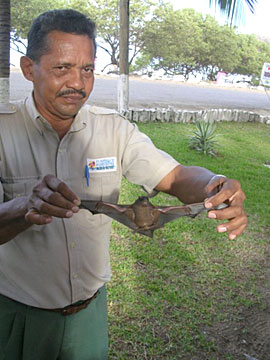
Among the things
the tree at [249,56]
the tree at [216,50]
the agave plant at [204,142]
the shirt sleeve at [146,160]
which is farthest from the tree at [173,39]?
the shirt sleeve at [146,160]

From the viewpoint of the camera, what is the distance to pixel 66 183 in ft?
6.17

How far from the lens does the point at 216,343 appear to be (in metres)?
3.31

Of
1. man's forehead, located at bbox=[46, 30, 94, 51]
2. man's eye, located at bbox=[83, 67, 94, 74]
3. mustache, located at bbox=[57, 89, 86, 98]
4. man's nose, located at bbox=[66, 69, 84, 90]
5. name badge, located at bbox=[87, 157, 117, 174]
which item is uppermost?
man's forehead, located at bbox=[46, 30, 94, 51]

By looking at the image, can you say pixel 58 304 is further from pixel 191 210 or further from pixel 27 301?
pixel 191 210

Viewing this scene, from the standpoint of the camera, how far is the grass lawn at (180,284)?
326cm

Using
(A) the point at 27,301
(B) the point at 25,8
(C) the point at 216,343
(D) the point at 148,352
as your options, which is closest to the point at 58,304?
(A) the point at 27,301

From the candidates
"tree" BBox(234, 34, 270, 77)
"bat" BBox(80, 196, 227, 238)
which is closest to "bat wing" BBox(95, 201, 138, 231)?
"bat" BBox(80, 196, 227, 238)

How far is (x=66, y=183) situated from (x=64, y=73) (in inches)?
21.2

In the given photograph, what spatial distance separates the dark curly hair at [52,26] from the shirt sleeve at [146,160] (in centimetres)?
58

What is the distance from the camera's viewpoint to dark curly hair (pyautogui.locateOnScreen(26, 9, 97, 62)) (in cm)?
174

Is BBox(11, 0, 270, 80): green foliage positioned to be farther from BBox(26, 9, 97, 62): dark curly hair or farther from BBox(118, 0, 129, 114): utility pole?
BBox(26, 9, 97, 62): dark curly hair

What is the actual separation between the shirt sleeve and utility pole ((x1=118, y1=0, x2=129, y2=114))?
8245mm

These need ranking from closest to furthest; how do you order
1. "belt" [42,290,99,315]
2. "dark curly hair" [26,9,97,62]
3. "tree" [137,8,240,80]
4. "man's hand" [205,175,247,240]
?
"man's hand" [205,175,247,240]
"dark curly hair" [26,9,97,62]
"belt" [42,290,99,315]
"tree" [137,8,240,80]

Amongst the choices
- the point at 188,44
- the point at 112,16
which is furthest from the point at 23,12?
the point at 188,44
